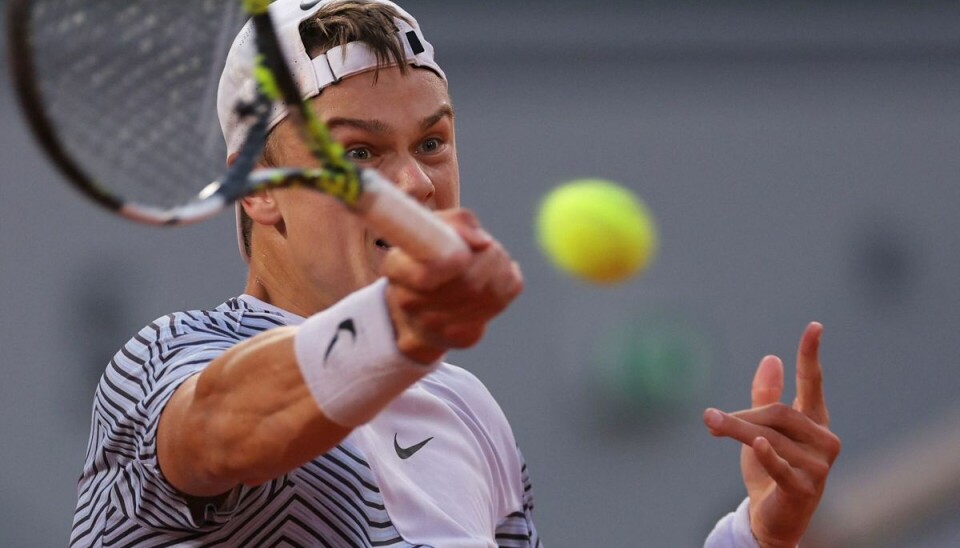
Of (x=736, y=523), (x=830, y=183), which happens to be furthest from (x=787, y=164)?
(x=736, y=523)

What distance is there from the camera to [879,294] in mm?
6043

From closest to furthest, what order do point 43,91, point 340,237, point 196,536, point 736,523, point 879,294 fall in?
point 43,91, point 196,536, point 340,237, point 736,523, point 879,294

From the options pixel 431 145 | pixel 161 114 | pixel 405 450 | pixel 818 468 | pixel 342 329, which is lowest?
pixel 818 468

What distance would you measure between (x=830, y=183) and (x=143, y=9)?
16.1 feet

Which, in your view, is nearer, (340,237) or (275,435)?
(275,435)

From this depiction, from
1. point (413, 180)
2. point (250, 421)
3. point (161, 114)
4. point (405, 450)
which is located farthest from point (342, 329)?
point (413, 180)

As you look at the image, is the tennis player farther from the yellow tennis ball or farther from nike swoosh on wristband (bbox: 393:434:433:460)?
the yellow tennis ball

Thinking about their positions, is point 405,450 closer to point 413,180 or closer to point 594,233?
point 413,180

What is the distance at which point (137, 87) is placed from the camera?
63.6 inches

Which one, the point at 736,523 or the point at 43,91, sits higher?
the point at 43,91

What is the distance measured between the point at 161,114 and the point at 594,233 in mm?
3464

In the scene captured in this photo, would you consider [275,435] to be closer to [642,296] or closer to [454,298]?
[454,298]

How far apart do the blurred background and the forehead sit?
2.92 m

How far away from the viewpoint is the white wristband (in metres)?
1.54
